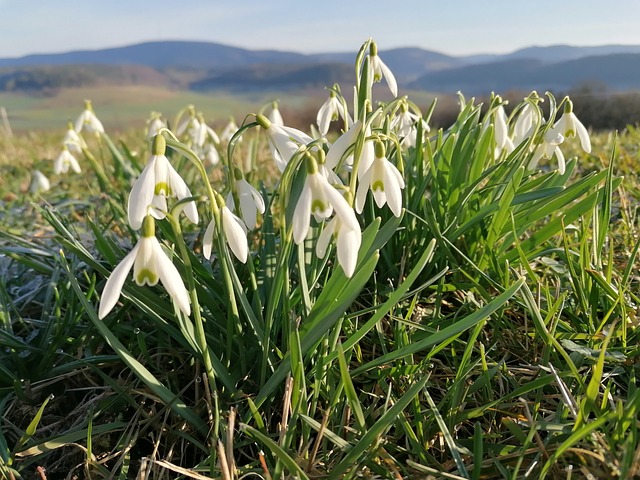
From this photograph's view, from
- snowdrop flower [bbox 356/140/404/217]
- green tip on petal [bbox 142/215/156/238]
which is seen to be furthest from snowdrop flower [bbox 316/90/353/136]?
green tip on petal [bbox 142/215/156/238]

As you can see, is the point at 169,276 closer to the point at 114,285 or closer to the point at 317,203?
the point at 114,285

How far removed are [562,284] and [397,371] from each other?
0.64 m

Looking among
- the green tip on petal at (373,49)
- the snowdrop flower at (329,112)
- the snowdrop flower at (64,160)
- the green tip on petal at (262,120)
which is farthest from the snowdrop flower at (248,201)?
the snowdrop flower at (64,160)

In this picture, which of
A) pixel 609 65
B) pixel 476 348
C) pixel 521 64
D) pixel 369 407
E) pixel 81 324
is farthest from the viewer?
pixel 521 64

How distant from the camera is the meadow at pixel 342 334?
1.07 meters

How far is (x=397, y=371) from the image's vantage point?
1.33 meters

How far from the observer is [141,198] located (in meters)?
1.04

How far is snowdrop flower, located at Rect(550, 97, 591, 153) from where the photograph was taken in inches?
60.8

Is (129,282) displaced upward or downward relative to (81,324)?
upward

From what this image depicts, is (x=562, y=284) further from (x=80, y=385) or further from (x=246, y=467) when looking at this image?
(x=80, y=385)

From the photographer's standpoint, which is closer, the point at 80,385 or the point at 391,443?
the point at 391,443

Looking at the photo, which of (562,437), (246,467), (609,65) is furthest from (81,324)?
(609,65)

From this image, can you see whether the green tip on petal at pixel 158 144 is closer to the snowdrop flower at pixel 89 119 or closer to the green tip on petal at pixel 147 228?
the green tip on petal at pixel 147 228

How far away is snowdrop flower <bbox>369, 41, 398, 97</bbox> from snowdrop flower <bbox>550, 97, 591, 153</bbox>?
0.42m
